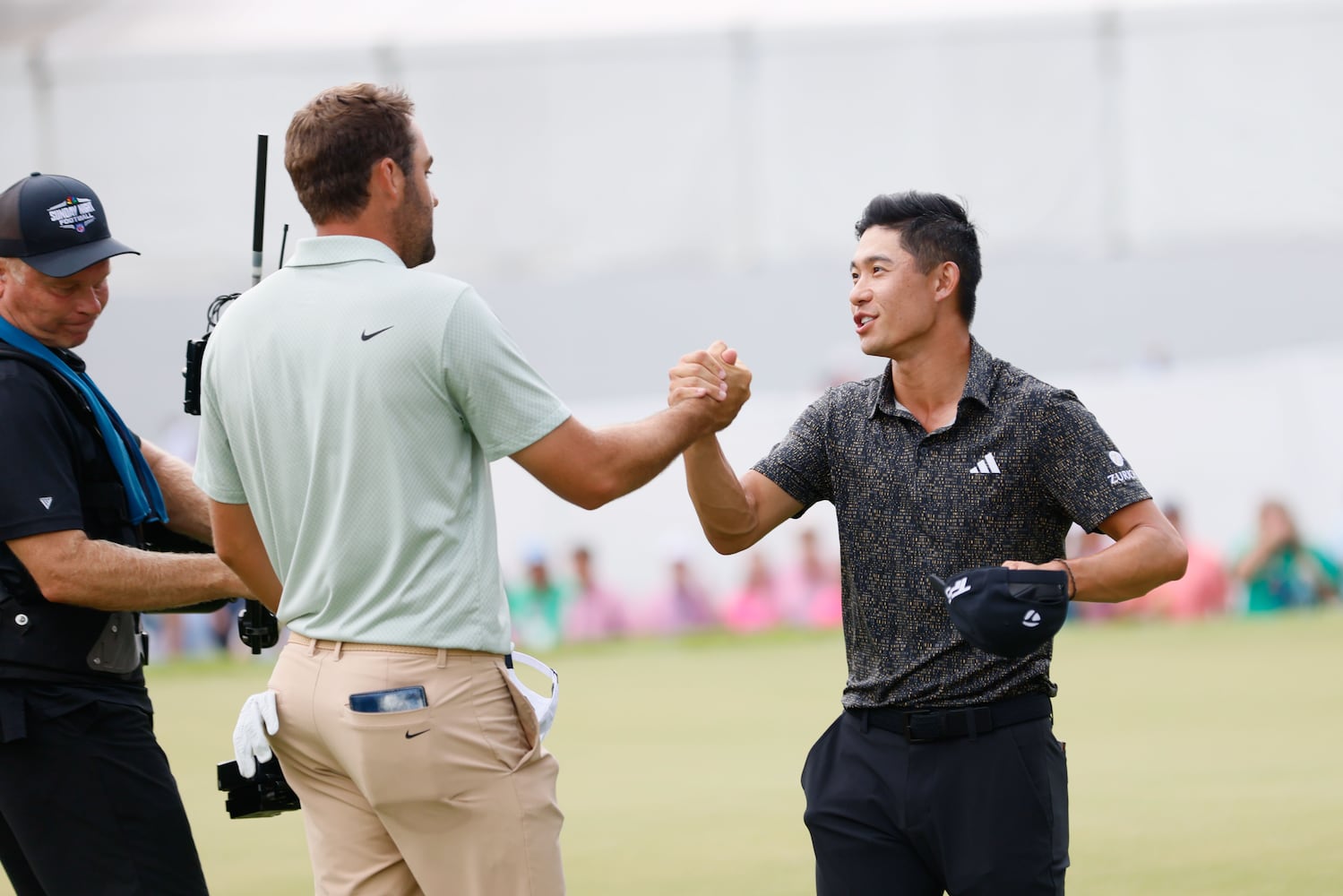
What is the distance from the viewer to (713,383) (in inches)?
132

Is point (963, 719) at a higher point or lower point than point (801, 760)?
higher

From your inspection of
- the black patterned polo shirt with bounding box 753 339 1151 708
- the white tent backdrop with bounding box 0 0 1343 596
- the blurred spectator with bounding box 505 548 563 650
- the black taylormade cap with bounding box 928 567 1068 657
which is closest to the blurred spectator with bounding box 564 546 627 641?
the blurred spectator with bounding box 505 548 563 650

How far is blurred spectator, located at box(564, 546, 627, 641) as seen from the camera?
1423cm

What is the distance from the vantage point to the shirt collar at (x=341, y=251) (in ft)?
9.75

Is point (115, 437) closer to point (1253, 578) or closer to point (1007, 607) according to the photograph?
point (1007, 607)

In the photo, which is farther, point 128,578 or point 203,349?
point 203,349

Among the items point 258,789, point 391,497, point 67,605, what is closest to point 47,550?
point 67,605

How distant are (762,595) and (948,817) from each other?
11.1 meters

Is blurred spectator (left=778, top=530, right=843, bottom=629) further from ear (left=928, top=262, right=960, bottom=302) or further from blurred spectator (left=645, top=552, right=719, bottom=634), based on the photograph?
ear (left=928, top=262, right=960, bottom=302)

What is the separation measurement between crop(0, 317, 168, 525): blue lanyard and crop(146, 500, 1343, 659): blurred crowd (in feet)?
33.3

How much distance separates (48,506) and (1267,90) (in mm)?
19107

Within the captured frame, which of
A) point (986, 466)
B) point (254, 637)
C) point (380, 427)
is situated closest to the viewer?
Answer: point (380, 427)

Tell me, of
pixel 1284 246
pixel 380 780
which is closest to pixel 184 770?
pixel 380 780

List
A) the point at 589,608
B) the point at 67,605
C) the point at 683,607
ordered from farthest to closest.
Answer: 1. the point at 683,607
2. the point at 589,608
3. the point at 67,605
